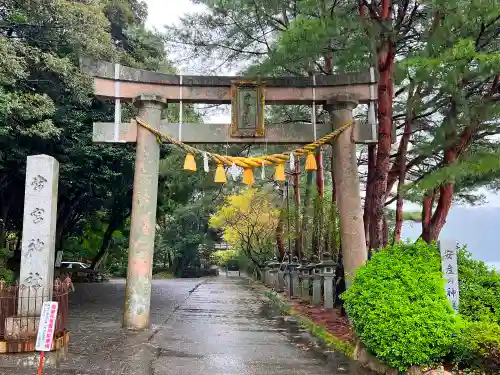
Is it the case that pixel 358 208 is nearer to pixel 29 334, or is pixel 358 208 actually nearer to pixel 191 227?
pixel 29 334

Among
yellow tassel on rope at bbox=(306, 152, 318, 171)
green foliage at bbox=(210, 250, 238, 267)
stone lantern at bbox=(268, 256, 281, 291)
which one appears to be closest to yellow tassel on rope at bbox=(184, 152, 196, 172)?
yellow tassel on rope at bbox=(306, 152, 318, 171)

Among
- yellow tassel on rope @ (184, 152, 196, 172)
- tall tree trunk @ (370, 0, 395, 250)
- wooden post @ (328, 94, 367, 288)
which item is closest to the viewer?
tall tree trunk @ (370, 0, 395, 250)

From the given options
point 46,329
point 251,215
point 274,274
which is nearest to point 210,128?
point 46,329

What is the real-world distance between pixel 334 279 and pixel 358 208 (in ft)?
14.4

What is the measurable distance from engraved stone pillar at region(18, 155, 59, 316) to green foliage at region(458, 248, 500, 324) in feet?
22.1

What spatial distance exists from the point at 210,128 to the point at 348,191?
3432 mm

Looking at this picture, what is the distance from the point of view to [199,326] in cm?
1175

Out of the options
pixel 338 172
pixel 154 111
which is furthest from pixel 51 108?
pixel 338 172

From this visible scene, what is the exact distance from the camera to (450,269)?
7.29 m

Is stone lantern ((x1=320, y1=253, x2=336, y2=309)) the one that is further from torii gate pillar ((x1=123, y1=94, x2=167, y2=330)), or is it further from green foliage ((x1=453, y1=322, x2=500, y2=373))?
green foliage ((x1=453, y1=322, x2=500, y2=373))

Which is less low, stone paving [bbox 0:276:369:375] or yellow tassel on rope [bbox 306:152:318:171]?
yellow tassel on rope [bbox 306:152:318:171]

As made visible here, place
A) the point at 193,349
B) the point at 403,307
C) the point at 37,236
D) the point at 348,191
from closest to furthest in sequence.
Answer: the point at 403,307, the point at 37,236, the point at 193,349, the point at 348,191

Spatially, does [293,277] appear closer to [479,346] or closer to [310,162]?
[310,162]

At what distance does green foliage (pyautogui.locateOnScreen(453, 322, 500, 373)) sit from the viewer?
5824mm
